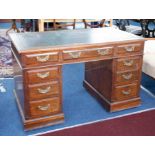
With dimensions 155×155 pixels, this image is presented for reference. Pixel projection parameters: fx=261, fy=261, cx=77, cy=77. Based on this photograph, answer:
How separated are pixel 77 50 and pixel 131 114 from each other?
910 millimetres

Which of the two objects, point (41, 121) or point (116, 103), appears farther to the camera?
point (116, 103)

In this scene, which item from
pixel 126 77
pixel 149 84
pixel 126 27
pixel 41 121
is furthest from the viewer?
pixel 126 27

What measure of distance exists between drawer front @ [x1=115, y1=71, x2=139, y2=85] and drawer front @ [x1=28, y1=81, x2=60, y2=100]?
63cm

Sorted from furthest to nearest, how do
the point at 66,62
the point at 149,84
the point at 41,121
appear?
the point at 149,84, the point at 41,121, the point at 66,62

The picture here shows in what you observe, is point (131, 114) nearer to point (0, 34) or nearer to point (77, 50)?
point (77, 50)

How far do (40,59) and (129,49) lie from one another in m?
0.88

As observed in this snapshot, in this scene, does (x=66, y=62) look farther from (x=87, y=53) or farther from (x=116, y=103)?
(x=116, y=103)

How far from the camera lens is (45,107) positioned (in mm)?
2332

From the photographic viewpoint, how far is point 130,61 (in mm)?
2553

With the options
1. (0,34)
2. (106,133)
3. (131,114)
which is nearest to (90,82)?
(131,114)

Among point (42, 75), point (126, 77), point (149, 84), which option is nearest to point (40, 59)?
point (42, 75)

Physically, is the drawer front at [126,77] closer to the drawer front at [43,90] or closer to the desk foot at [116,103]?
the desk foot at [116,103]

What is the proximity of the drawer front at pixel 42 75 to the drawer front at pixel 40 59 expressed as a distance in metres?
0.06
